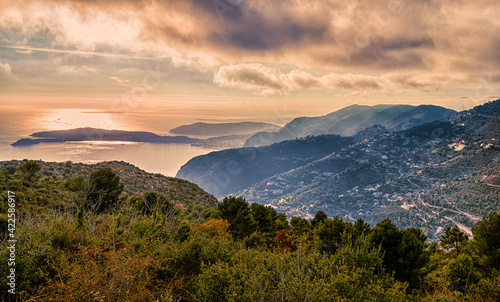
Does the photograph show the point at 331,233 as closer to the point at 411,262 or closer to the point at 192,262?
the point at 411,262

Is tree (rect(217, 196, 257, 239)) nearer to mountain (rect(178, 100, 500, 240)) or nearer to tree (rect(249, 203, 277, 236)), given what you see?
tree (rect(249, 203, 277, 236))

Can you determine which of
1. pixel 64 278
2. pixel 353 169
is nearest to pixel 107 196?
pixel 64 278

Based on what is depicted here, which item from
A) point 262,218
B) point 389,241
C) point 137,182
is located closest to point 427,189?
point 262,218

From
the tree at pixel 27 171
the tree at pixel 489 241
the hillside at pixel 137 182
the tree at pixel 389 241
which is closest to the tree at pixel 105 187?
the tree at pixel 27 171

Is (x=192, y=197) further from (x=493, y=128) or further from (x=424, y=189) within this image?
(x=493, y=128)

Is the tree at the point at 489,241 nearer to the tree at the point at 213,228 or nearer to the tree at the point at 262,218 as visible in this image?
the tree at the point at 262,218

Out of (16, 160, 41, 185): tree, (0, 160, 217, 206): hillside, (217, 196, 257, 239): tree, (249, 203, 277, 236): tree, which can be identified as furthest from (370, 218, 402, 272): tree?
(16, 160, 41, 185): tree
